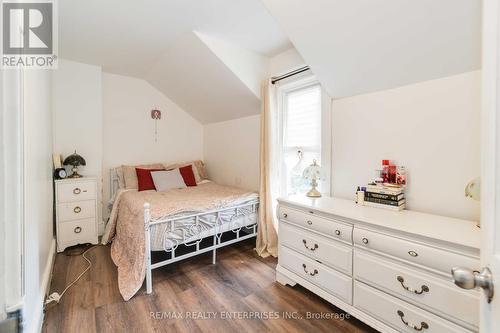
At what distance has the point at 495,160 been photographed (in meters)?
0.53

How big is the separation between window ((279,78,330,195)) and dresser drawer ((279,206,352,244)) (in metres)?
0.46

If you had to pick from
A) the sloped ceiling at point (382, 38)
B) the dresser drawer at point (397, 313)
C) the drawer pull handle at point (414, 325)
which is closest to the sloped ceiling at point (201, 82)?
the sloped ceiling at point (382, 38)

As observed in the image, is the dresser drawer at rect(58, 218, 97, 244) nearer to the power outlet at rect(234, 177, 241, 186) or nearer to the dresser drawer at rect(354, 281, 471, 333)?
the power outlet at rect(234, 177, 241, 186)

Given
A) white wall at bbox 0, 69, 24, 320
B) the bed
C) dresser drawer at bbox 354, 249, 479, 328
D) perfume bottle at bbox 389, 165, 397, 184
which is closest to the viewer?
white wall at bbox 0, 69, 24, 320

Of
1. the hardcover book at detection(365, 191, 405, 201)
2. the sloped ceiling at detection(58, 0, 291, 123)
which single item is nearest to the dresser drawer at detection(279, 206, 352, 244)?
the hardcover book at detection(365, 191, 405, 201)

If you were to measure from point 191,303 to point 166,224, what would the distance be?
0.65 meters

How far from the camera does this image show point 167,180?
10.2 feet

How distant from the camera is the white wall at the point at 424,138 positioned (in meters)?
1.34

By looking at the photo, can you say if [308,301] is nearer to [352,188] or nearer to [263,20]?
[352,188]

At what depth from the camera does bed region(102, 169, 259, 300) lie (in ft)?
6.09

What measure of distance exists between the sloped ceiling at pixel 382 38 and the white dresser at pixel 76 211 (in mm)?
2779

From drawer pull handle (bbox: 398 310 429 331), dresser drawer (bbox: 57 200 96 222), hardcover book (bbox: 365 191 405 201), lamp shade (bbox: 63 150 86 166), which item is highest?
lamp shade (bbox: 63 150 86 166)

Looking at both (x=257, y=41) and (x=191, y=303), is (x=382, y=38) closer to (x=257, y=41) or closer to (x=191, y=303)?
(x=257, y=41)

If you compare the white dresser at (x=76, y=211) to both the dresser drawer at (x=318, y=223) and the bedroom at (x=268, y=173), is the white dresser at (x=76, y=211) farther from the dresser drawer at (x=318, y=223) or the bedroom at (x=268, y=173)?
the dresser drawer at (x=318, y=223)
